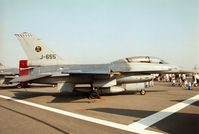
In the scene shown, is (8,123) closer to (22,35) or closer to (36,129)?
(36,129)

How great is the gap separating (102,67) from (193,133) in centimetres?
767

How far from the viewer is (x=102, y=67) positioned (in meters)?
11.5

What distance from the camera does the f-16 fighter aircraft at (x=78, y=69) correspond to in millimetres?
11163

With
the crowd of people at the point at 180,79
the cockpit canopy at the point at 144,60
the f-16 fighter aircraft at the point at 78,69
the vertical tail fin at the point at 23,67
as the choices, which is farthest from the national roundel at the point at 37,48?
the crowd of people at the point at 180,79

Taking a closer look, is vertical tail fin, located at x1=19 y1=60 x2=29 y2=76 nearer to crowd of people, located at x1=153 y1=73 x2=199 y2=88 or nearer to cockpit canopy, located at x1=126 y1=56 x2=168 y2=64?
cockpit canopy, located at x1=126 y1=56 x2=168 y2=64

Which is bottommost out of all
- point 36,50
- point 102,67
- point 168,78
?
point 168,78

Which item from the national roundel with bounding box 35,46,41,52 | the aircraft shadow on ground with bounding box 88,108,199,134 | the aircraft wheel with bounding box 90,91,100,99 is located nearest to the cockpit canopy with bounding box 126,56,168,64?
the aircraft wheel with bounding box 90,91,100,99

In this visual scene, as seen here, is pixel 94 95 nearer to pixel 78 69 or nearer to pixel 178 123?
pixel 78 69

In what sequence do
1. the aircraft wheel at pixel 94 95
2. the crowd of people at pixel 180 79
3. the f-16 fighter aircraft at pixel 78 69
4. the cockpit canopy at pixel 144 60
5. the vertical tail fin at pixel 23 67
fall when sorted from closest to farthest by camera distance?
the aircraft wheel at pixel 94 95 < the f-16 fighter aircraft at pixel 78 69 < the vertical tail fin at pixel 23 67 < the cockpit canopy at pixel 144 60 < the crowd of people at pixel 180 79

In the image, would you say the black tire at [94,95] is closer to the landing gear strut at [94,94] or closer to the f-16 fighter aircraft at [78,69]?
the landing gear strut at [94,94]

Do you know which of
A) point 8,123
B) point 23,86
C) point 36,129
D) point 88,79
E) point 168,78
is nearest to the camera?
point 36,129

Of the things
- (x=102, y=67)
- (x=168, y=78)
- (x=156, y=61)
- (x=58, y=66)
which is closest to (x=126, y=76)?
(x=102, y=67)

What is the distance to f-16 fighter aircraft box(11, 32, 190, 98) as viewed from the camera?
11163mm

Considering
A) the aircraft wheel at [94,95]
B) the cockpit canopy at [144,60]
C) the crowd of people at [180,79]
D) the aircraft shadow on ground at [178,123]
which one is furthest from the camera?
the crowd of people at [180,79]
